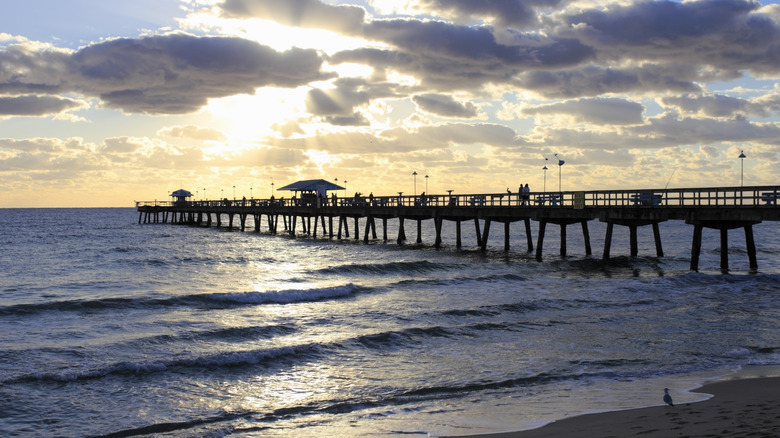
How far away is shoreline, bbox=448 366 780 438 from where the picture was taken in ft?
26.8

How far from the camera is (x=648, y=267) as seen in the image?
30688 mm

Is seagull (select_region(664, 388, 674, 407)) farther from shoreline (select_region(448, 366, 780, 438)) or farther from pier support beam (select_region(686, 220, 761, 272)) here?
pier support beam (select_region(686, 220, 761, 272))

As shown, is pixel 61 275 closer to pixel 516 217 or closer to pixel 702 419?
pixel 516 217

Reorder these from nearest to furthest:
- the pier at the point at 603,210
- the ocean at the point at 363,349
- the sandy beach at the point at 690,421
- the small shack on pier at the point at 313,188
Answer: the sandy beach at the point at 690,421 < the ocean at the point at 363,349 < the pier at the point at 603,210 < the small shack on pier at the point at 313,188

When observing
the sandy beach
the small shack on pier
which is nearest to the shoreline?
the sandy beach

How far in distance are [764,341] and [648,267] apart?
1656 centimetres

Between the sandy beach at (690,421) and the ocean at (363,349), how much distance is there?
452 millimetres

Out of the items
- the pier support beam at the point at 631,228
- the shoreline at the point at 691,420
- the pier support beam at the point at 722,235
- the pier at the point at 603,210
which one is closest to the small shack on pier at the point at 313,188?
the pier at the point at 603,210

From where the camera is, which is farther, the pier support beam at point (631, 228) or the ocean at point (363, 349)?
the pier support beam at point (631, 228)

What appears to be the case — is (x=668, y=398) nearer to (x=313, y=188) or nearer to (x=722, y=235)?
(x=722, y=235)

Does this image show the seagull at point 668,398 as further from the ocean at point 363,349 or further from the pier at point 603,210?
the pier at point 603,210

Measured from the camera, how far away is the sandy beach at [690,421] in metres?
8.12

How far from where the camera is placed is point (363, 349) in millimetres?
14570

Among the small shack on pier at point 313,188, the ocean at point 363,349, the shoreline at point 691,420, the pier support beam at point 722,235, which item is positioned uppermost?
the small shack on pier at point 313,188
